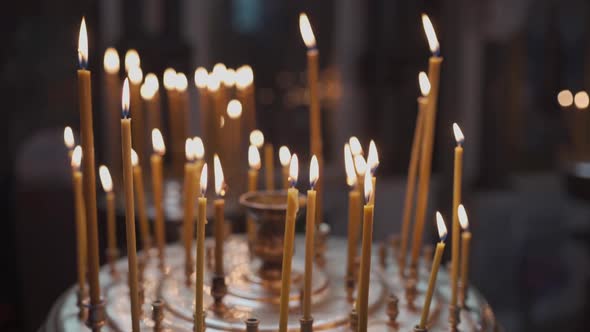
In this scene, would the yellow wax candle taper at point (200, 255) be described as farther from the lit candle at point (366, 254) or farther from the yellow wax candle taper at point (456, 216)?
the yellow wax candle taper at point (456, 216)

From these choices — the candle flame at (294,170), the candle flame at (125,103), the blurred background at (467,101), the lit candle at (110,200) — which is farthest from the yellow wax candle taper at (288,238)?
the blurred background at (467,101)

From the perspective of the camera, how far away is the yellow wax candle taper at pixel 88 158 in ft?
2.36

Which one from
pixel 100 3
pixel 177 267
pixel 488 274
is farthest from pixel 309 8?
pixel 177 267

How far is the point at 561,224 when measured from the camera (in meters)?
3.06

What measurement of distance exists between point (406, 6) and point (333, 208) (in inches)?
44.0

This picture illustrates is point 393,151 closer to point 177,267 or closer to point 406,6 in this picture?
point 406,6

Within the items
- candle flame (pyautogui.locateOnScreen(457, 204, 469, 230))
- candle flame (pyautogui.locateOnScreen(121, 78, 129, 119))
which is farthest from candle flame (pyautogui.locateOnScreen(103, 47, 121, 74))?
candle flame (pyautogui.locateOnScreen(457, 204, 469, 230))

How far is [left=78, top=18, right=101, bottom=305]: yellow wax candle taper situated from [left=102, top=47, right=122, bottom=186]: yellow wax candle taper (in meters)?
0.73

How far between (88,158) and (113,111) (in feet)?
3.96

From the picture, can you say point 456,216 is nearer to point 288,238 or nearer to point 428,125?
point 428,125

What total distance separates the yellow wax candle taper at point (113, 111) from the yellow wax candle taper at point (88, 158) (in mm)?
726

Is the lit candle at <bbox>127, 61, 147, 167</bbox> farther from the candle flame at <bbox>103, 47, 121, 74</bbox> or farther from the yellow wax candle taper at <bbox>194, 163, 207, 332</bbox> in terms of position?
the yellow wax candle taper at <bbox>194, 163, 207, 332</bbox>

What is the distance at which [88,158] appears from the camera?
0.76m

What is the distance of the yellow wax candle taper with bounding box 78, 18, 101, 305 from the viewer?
2.36 feet
